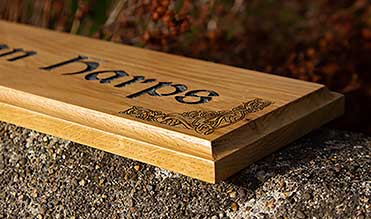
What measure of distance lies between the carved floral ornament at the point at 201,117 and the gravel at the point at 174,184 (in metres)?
0.12

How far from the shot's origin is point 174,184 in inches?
68.8

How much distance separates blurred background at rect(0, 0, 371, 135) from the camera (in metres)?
2.60

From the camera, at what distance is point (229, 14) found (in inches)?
124

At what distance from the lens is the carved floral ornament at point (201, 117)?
164 cm

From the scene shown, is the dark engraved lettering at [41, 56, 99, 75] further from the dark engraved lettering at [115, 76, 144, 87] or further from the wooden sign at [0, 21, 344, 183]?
the dark engraved lettering at [115, 76, 144, 87]

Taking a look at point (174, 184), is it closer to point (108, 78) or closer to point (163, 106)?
point (163, 106)

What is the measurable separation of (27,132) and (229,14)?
1373mm

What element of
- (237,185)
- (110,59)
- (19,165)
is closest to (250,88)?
(237,185)

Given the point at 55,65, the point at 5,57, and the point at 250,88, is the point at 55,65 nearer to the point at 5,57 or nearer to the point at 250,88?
the point at 5,57

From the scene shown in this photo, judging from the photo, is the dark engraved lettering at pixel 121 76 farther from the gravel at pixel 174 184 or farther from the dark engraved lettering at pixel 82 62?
the gravel at pixel 174 184

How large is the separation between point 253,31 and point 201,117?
153 cm

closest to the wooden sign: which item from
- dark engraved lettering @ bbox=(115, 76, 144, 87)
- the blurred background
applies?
dark engraved lettering @ bbox=(115, 76, 144, 87)

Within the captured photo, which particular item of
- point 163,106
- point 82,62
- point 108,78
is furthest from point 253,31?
point 163,106

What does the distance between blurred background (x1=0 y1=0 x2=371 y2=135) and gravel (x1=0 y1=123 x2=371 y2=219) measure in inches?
26.5
